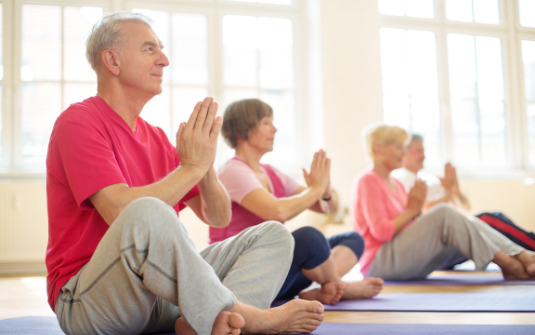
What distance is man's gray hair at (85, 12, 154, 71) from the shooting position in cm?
136

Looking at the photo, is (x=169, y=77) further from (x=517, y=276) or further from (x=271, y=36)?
(x=517, y=276)

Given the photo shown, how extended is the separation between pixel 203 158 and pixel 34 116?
134 inches

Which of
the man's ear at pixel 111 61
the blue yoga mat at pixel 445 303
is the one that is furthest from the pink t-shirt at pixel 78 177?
the blue yoga mat at pixel 445 303

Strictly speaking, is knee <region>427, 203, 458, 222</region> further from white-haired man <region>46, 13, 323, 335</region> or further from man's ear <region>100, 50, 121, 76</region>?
man's ear <region>100, 50, 121, 76</region>

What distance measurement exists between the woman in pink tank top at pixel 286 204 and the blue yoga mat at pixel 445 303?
0.26 feet

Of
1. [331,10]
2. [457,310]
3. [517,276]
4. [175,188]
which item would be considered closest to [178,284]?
[175,188]

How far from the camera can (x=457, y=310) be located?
159cm

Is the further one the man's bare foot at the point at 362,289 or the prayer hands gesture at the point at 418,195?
the prayer hands gesture at the point at 418,195

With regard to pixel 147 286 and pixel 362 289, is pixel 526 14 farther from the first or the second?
pixel 147 286

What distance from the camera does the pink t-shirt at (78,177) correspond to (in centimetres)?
112

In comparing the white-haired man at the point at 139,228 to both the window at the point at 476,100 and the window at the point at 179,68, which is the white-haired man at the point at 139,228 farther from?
the window at the point at 476,100

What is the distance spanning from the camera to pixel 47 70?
13.5ft

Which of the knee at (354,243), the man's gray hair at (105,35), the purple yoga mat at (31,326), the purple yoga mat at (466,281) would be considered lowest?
the purple yoga mat at (466,281)

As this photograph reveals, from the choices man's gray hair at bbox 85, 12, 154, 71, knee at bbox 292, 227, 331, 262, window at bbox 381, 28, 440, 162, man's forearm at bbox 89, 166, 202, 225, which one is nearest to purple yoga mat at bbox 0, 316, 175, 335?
man's forearm at bbox 89, 166, 202, 225
